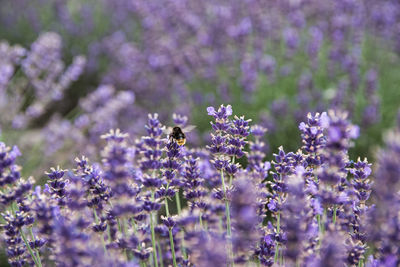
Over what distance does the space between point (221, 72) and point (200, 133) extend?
1.12 meters

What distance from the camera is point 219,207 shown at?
5.39 ft

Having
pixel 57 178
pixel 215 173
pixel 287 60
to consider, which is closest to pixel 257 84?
pixel 287 60

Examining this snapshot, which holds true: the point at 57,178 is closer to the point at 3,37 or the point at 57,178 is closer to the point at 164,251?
the point at 164,251

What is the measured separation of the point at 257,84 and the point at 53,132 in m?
2.23

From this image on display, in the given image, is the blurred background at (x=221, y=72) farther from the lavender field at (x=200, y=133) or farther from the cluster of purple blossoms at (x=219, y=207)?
the cluster of purple blossoms at (x=219, y=207)

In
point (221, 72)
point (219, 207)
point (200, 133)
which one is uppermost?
point (221, 72)

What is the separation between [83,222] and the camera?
1.31 meters

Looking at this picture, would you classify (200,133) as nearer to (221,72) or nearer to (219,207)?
(221,72)

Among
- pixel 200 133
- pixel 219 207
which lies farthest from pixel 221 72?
pixel 219 207

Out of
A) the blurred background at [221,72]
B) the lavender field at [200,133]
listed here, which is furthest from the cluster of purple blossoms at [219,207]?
the blurred background at [221,72]

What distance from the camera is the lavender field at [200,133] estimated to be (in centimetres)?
137

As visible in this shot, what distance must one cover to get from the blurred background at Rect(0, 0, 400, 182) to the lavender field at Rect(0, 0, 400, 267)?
0.02 meters

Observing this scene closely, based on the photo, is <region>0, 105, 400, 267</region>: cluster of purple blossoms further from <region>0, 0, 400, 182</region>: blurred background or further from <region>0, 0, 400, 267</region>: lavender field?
<region>0, 0, 400, 182</region>: blurred background

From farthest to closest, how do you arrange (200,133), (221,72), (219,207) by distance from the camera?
1. (221,72)
2. (200,133)
3. (219,207)
